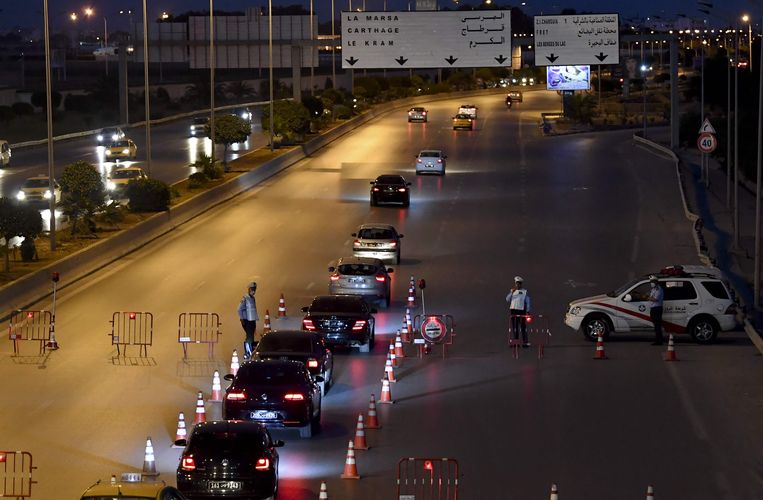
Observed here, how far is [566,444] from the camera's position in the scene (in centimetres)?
2031

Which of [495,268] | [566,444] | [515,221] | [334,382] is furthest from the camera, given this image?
[515,221]

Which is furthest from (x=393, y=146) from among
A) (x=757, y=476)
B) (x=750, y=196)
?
(x=757, y=476)

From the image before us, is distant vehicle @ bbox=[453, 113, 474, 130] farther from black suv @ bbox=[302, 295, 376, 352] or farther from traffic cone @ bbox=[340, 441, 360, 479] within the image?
traffic cone @ bbox=[340, 441, 360, 479]

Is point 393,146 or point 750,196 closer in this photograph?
point 750,196

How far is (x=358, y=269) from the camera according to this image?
1318 inches

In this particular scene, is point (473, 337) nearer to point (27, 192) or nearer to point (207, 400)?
point (207, 400)

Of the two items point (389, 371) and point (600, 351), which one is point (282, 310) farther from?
point (389, 371)

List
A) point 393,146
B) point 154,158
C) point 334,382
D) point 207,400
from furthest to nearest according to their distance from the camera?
point 393,146, point 154,158, point 334,382, point 207,400

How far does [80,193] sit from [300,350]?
22.1 m

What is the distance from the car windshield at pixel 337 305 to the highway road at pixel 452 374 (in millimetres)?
1035

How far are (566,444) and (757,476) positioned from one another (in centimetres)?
287

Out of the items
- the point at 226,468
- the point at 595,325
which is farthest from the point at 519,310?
the point at 226,468

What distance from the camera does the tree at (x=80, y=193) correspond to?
43.7 metres

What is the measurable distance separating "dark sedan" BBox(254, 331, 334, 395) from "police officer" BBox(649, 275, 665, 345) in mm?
8060
